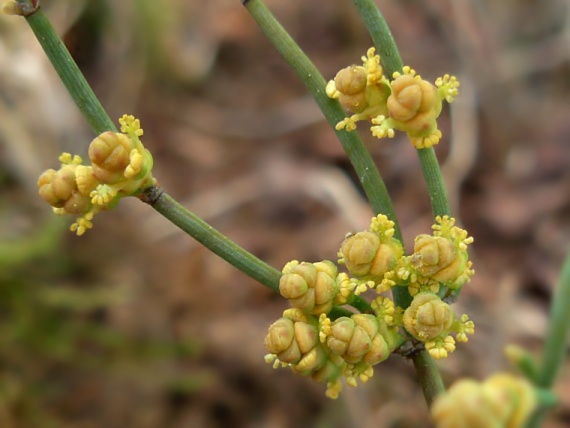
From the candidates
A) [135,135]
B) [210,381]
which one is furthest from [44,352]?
[135,135]

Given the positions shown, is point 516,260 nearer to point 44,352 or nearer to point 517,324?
point 517,324

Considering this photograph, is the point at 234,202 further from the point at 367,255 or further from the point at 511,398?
the point at 511,398

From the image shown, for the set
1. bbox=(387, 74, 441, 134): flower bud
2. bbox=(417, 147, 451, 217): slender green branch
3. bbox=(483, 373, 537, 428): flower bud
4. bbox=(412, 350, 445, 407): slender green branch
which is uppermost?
bbox=(387, 74, 441, 134): flower bud

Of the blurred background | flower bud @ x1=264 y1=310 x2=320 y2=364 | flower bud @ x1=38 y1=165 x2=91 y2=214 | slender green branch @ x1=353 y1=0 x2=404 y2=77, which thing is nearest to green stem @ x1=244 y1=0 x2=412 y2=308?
slender green branch @ x1=353 y1=0 x2=404 y2=77

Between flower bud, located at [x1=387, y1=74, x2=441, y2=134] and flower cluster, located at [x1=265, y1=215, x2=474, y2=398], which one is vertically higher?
flower bud, located at [x1=387, y1=74, x2=441, y2=134]

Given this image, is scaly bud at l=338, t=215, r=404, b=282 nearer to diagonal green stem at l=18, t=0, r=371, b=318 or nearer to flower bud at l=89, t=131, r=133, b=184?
diagonal green stem at l=18, t=0, r=371, b=318

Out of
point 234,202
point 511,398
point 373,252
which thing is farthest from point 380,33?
point 234,202

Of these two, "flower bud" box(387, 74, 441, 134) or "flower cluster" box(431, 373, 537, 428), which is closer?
"flower cluster" box(431, 373, 537, 428)
